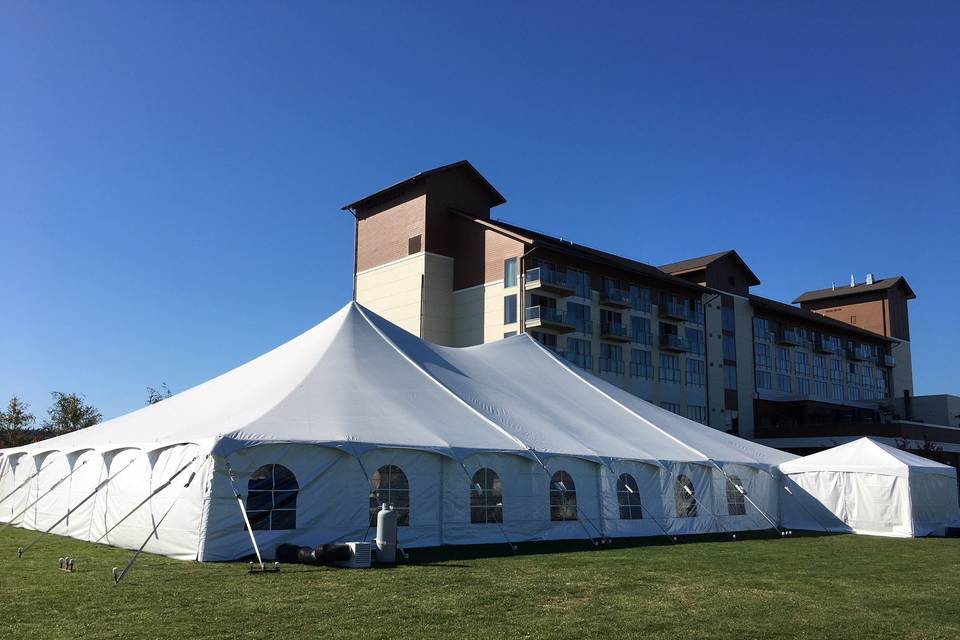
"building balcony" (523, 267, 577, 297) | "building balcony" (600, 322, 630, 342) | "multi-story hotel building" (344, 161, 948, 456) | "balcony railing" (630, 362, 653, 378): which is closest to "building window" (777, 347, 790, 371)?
"multi-story hotel building" (344, 161, 948, 456)

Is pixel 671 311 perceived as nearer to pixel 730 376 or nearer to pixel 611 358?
pixel 611 358

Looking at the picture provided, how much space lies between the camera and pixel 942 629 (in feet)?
24.5

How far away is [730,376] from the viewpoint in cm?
4609

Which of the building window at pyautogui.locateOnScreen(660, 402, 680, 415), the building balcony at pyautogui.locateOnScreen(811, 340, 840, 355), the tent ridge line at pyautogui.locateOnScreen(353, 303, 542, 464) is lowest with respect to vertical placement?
the tent ridge line at pyautogui.locateOnScreen(353, 303, 542, 464)

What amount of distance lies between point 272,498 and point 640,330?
31325 millimetres

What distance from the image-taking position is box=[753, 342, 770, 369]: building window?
48350 millimetres

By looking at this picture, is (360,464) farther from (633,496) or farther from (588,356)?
(588,356)

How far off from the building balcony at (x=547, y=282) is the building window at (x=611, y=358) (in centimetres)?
369

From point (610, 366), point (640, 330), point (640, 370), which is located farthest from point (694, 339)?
point (610, 366)

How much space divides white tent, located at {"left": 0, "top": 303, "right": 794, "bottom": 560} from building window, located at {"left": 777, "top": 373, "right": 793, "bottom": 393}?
32726mm

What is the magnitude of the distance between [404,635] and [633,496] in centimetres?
978

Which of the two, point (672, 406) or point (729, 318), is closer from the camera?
point (672, 406)

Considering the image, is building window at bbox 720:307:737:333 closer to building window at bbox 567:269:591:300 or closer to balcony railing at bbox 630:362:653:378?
balcony railing at bbox 630:362:653:378

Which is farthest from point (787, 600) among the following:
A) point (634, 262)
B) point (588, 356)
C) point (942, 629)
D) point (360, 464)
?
point (634, 262)
